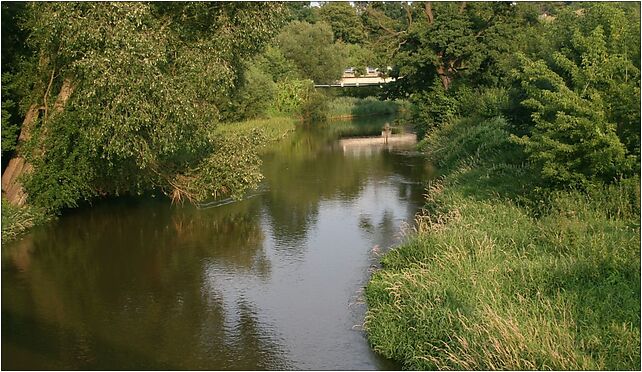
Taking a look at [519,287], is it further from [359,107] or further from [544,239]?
[359,107]

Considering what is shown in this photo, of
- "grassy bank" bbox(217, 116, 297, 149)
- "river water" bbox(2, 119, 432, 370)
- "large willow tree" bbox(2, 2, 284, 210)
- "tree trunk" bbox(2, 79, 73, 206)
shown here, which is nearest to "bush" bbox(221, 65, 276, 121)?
"grassy bank" bbox(217, 116, 297, 149)

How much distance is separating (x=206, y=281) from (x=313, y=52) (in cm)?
4583

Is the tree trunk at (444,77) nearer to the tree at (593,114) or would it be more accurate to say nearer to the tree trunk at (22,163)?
the tree at (593,114)

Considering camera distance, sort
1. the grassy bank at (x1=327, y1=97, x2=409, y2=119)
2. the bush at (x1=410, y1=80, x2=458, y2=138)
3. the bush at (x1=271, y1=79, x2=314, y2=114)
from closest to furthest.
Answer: the bush at (x1=410, y1=80, x2=458, y2=138) → the bush at (x1=271, y1=79, x2=314, y2=114) → the grassy bank at (x1=327, y1=97, x2=409, y2=119)

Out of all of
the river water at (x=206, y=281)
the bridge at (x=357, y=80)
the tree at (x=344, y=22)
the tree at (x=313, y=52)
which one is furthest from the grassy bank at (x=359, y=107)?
the river water at (x=206, y=281)

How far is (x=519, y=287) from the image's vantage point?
10.8 m

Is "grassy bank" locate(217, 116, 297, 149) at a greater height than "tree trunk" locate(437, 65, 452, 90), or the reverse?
"tree trunk" locate(437, 65, 452, 90)

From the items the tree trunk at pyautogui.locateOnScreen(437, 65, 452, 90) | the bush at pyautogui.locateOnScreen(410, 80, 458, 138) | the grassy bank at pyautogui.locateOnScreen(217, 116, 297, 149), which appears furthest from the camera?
the grassy bank at pyautogui.locateOnScreen(217, 116, 297, 149)

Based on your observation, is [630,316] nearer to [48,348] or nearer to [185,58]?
[48,348]

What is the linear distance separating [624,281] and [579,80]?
230 inches

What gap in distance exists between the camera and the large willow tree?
16.3 metres

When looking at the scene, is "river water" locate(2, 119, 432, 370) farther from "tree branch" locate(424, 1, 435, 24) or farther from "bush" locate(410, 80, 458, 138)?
"tree branch" locate(424, 1, 435, 24)

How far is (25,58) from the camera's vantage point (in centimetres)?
1905

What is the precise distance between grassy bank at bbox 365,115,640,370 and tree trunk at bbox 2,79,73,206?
10488mm
